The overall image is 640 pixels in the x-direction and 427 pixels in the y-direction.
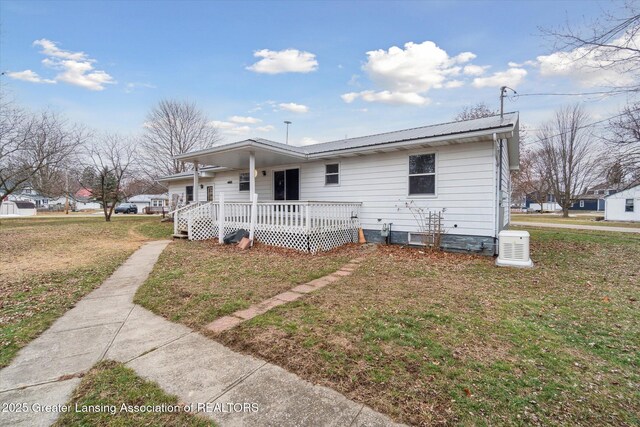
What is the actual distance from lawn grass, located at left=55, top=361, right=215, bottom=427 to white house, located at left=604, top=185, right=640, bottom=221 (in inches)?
1455

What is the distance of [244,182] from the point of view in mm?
14516

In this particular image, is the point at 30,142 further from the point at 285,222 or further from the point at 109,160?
the point at 285,222

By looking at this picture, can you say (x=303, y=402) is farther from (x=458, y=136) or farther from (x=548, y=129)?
(x=548, y=129)

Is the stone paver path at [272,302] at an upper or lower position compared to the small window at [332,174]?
lower

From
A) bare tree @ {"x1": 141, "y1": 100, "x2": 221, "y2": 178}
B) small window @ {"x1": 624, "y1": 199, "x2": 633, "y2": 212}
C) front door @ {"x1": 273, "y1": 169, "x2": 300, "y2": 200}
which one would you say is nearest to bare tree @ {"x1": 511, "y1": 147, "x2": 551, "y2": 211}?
small window @ {"x1": 624, "y1": 199, "x2": 633, "y2": 212}

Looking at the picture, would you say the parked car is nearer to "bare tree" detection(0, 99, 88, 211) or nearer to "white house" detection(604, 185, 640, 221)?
"bare tree" detection(0, 99, 88, 211)

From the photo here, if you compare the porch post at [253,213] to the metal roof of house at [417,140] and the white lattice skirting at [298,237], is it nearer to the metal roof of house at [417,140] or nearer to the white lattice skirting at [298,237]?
the white lattice skirting at [298,237]

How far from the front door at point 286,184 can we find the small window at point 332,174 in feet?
4.66

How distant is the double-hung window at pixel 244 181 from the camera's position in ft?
47.3

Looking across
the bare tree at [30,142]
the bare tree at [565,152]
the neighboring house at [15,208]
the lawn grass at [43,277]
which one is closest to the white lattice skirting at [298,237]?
the lawn grass at [43,277]

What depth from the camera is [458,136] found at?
7527 mm

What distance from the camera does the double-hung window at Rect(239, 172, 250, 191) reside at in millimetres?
14406

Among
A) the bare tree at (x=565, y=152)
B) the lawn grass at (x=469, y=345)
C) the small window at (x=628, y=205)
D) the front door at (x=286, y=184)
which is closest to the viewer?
the lawn grass at (x=469, y=345)

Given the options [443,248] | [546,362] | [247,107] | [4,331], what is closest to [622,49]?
[546,362]
